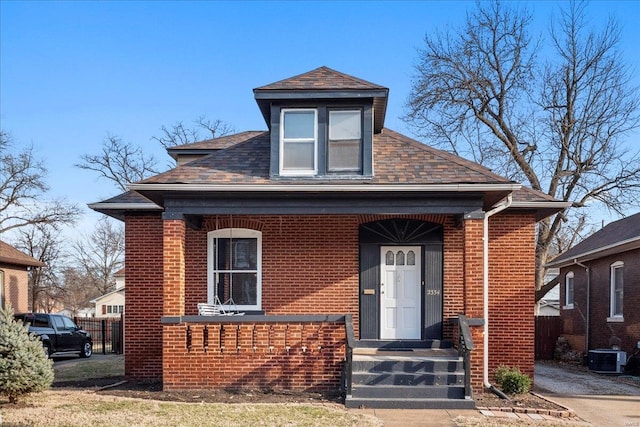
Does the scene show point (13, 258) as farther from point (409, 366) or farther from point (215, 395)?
point (409, 366)

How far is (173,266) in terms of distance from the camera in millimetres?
11641

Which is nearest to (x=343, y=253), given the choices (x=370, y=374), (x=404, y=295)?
(x=404, y=295)

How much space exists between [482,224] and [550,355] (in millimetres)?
13384

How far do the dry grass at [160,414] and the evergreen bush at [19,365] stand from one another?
0.96ft

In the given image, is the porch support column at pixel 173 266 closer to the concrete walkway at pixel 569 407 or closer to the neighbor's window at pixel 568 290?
the concrete walkway at pixel 569 407

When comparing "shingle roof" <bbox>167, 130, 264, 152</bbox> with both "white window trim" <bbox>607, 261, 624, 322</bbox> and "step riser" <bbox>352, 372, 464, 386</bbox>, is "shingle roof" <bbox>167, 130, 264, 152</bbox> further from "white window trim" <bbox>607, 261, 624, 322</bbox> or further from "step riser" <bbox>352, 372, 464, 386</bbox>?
"white window trim" <bbox>607, 261, 624, 322</bbox>

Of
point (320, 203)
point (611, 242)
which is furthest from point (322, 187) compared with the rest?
point (611, 242)

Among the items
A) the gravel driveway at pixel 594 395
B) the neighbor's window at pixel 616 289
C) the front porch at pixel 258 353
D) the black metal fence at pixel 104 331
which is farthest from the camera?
the black metal fence at pixel 104 331

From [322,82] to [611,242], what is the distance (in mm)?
11322

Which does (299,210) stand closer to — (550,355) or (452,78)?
(550,355)

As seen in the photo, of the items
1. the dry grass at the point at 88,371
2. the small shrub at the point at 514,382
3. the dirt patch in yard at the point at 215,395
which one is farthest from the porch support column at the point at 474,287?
the dry grass at the point at 88,371

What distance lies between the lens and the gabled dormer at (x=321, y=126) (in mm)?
12180

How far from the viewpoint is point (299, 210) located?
38.3 feet

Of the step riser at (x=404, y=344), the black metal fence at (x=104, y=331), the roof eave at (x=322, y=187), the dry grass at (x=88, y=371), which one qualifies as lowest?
the black metal fence at (x=104, y=331)
